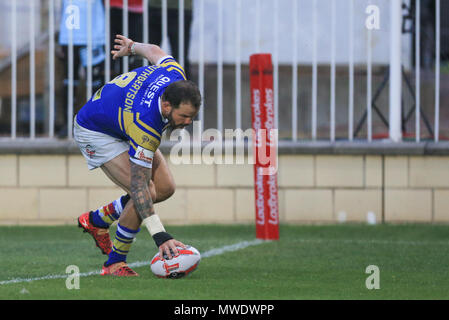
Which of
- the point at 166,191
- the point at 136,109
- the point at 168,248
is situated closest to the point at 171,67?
the point at 136,109

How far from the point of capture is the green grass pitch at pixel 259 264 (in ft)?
16.4

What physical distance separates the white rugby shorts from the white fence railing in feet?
9.45

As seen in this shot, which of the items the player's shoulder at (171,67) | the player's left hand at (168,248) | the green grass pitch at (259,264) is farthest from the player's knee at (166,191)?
the player's left hand at (168,248)

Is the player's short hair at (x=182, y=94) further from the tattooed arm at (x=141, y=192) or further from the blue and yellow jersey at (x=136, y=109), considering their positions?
the tattooed arm at (x=141, y=192)

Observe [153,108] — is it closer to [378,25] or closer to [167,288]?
[167,288]

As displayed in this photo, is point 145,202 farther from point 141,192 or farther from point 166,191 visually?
point 166,191

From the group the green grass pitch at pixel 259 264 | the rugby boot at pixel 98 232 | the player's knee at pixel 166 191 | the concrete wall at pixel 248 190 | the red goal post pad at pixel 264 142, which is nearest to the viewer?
the green grass pitch at pixel 259 264

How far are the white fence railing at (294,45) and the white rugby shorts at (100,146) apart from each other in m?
2.88

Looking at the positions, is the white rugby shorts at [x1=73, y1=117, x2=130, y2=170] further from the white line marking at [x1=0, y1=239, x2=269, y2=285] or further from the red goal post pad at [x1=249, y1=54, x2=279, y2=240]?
the red goal post pad at [x1=249, y1=54, x2=279, y2=240]

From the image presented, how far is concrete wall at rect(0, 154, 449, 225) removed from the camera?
859 cm

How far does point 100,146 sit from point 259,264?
1356 mm

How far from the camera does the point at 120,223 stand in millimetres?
5875

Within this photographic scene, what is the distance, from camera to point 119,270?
5.79 m

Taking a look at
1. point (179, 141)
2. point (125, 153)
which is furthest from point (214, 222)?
point (125, 153)
